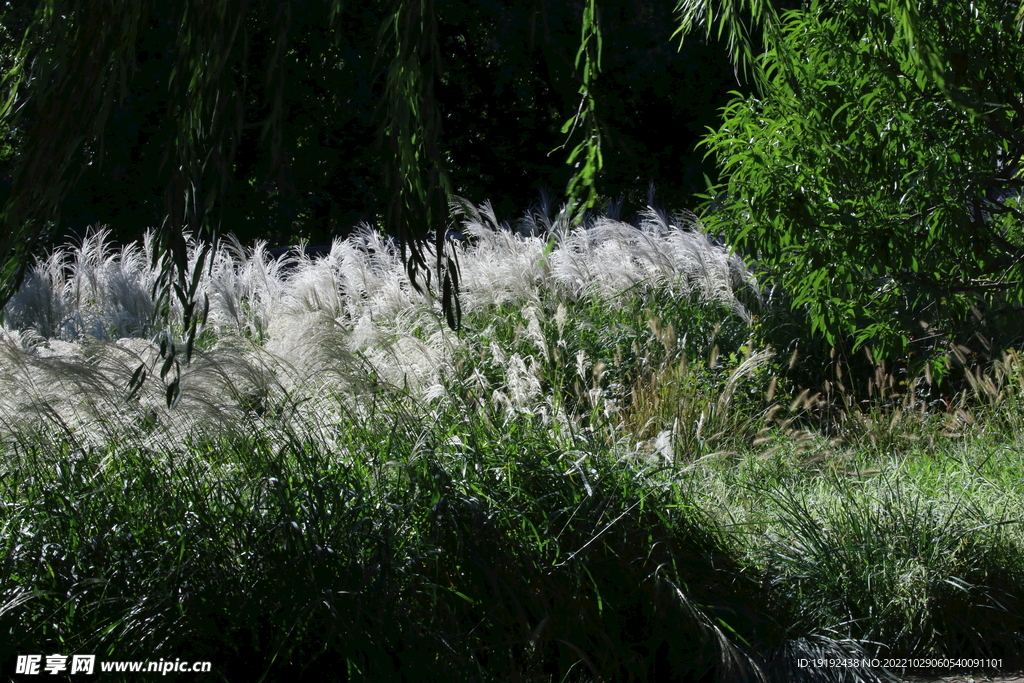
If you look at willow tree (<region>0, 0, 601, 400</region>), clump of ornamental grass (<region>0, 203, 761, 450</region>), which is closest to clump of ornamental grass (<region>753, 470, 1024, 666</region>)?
clump of ornamental grass (<region>0, 203, 761, 450</region>)

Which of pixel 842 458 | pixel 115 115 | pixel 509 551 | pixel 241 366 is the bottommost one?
pixel 842 458

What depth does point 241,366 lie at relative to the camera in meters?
3.87

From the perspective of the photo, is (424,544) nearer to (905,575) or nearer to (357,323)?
(905,575)

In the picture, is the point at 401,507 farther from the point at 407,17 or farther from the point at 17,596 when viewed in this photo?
the point at 407,17

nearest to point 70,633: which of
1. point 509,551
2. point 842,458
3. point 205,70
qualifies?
point 509,551

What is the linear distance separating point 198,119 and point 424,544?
1.67 m

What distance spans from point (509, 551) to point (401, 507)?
43cm

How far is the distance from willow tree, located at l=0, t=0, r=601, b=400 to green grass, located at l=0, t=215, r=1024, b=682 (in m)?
0.95

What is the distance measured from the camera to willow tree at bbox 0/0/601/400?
96.3 inches

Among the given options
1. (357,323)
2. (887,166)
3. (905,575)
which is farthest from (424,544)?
(357,323)

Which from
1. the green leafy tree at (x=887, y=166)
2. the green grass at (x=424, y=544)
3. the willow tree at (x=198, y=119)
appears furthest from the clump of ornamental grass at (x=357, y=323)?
the green leafy tree at (x=887, y=166)

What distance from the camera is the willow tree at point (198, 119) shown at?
2447 mm

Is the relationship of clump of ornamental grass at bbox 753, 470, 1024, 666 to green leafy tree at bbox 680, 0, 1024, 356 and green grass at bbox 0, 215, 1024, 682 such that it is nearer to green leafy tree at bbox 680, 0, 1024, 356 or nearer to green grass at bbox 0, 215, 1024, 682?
green grass at bbox 0, 215, 1024, 682

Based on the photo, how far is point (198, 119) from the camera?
2479 mm
